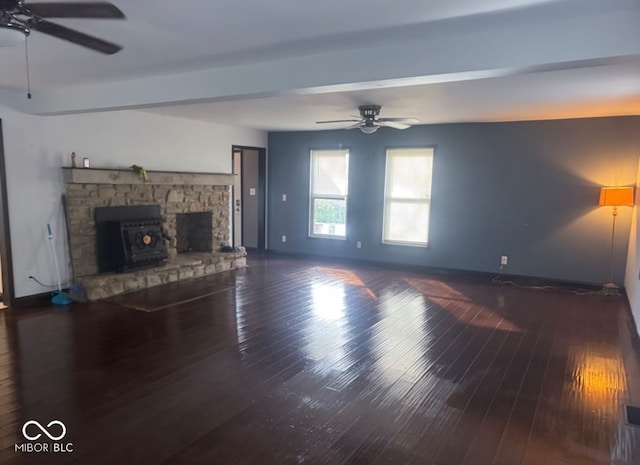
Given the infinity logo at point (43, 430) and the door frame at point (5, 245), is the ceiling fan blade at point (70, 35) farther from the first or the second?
the door frame at point (5, 245)

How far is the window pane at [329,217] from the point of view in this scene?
25.8 feet

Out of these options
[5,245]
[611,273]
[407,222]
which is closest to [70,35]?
[5,245]

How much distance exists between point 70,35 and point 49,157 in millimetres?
3278

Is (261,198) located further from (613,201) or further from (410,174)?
(613,201)

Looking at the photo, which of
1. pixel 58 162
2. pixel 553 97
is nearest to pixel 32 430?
pixel 58 162

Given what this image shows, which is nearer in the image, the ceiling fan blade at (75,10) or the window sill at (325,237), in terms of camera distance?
the ceiling fan blade at (75,10)

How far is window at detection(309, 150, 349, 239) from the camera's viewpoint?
780 cm

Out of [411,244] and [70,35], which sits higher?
[70,35]

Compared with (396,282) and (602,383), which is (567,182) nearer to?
(396,282)

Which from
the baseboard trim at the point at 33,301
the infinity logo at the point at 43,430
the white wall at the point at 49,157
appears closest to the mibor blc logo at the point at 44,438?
the infinity logo at the point at 43,430

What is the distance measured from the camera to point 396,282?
6203mm

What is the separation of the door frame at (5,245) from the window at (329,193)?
4.78 meters

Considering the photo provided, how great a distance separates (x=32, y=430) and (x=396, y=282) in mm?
4719

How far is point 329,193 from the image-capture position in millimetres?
7941
